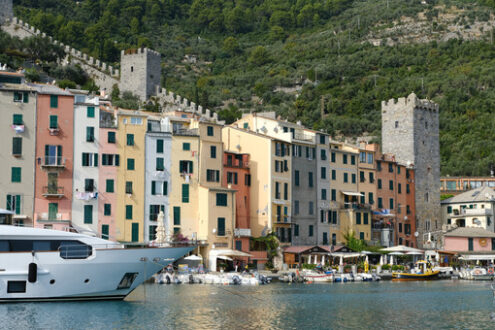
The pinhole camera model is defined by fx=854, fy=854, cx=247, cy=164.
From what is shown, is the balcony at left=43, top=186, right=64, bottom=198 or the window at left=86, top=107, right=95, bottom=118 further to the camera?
the window at left=86, top=107, right=95, bottom=118

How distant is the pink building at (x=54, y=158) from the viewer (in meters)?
62.4

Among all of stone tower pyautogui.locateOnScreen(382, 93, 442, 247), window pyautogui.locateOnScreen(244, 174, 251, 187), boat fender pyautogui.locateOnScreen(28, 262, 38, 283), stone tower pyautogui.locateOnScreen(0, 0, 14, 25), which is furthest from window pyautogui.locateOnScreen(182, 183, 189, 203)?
stone tower pyautogui.locateOnScreen(0, 0, 14, 25)

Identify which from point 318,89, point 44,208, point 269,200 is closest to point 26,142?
point 44,208

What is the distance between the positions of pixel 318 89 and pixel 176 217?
78.8 metres

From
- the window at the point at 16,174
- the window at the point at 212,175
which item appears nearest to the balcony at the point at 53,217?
the window at the point at 16,174

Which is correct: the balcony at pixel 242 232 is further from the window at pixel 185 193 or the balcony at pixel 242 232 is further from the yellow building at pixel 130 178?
the yellow building at pixel 130 178

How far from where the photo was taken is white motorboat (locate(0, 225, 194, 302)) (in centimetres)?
3959

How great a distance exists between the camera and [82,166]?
211 feet

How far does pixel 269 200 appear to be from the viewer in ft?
235

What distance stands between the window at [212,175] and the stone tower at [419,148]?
26294 mm

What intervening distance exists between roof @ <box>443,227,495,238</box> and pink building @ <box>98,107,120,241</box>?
3543 cm

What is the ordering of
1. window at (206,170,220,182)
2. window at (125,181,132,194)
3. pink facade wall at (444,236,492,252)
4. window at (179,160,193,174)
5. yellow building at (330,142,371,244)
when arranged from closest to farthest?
window at (125,181,132,194) < window at (179,160,193,174) < window at (206,170,220,182) < yellow building at (330,142,371,244) < pink facade wall at (444,236,492,252)

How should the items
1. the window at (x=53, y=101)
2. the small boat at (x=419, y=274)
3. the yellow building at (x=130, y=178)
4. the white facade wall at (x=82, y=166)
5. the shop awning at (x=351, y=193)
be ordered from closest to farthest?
1. the white facade wall at (x=82, y=166)
2. the window at (x=53, y=101)
3. the yellow building at (x=130, y=178)
4. the small boat at (x=419, y=274)
5. the shop awning at (x=351, y=193)

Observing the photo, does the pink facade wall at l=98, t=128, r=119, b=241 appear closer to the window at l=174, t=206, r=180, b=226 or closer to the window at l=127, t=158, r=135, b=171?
the window at l=127, t=158, r=135, b=171
